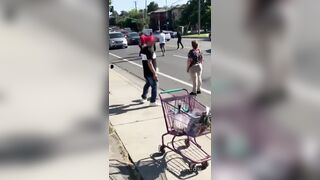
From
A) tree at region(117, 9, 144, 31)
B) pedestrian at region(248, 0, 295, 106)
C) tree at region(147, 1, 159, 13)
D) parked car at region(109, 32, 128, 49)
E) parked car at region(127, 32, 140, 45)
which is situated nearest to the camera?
pedestrian at region(248, 0, 295, 106)

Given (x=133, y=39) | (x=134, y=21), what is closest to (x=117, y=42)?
(x=133, y=39)

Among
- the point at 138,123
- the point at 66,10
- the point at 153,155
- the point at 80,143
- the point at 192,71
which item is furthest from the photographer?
the point at 192,71

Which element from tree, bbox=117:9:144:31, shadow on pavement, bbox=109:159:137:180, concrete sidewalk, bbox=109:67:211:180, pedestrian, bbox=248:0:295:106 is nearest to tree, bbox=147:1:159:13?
tree, bbox=117:9:144:31

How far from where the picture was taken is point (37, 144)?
1.34 meters

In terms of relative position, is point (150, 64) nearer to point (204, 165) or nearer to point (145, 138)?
point (145, 138)

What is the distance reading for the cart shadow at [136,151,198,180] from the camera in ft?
14.8

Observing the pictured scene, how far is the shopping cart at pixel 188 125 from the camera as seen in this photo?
14.7 ft

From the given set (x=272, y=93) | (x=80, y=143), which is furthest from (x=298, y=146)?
(x=80, y=143)

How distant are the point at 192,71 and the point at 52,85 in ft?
27.0

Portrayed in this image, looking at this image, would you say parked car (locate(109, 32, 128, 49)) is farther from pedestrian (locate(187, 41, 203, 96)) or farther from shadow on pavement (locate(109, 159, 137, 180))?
shadow on pavement (locate(109, 159, 137, 180))

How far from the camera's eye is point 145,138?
5.96 metres

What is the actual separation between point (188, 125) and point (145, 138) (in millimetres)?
1556

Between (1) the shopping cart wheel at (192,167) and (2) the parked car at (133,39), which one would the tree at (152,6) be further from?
(1) the shopping cart wheel at (192,167)

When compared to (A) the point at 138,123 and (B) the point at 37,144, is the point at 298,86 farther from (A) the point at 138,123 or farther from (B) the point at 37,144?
(A) the point at 138,123
